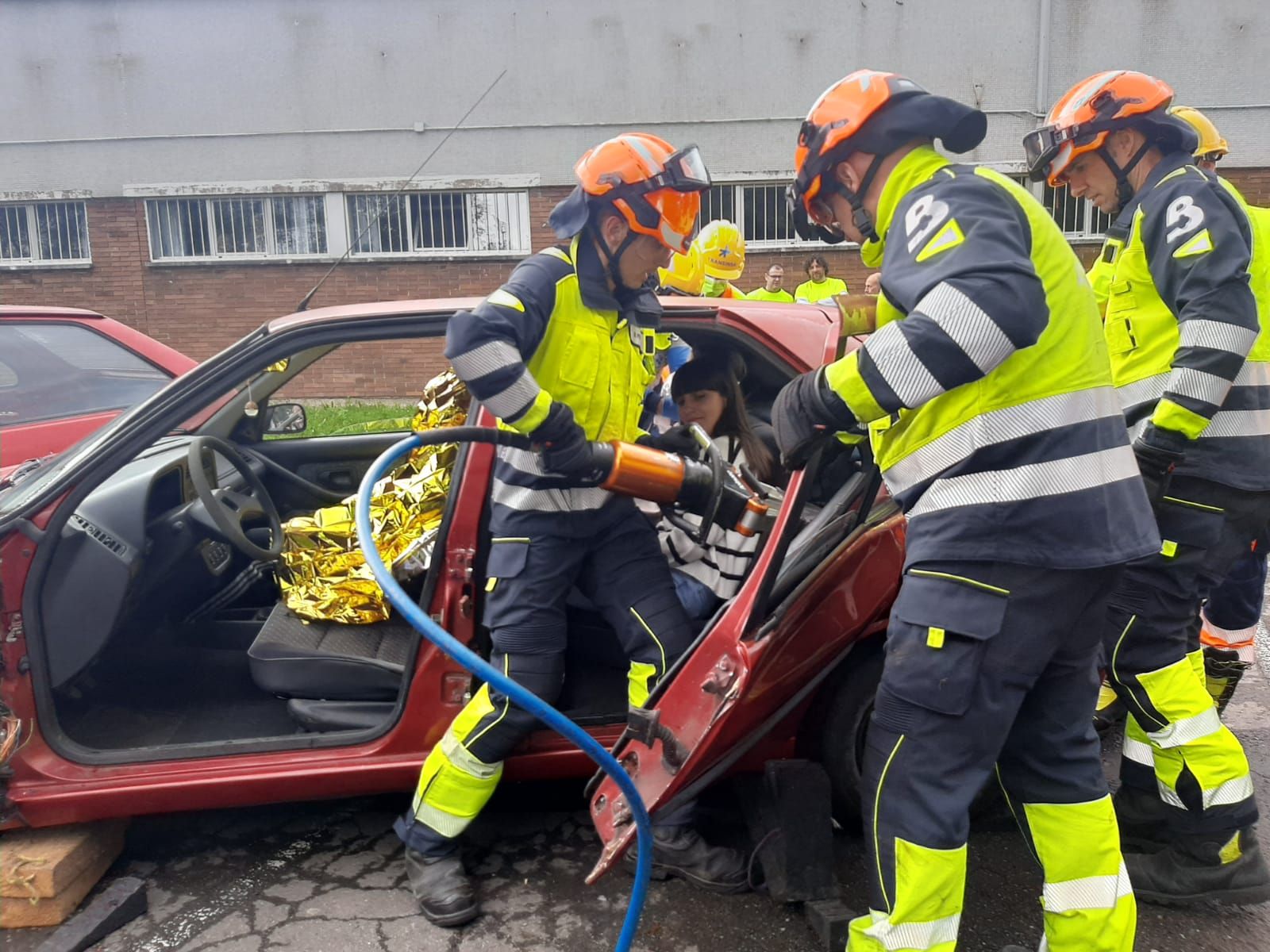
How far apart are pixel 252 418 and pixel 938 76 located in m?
10.3

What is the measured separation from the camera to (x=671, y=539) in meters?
2.85

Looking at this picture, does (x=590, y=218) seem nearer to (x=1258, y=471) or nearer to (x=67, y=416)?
(x=1258, y=471)

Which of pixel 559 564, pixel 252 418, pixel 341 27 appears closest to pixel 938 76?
pixel 341 27

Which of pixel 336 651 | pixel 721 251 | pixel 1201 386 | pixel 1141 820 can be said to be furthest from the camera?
pixel 721 251

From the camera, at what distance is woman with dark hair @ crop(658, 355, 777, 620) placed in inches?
108

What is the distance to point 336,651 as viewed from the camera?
282 centimetres

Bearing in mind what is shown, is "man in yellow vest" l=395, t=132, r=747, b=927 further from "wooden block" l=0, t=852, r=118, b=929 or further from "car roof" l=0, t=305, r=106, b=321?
"car roof" l=0, t=305, r=106, b=321

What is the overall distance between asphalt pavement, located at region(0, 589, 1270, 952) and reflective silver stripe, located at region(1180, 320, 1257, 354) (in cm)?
139

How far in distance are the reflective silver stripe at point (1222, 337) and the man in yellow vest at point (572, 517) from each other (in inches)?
53.4

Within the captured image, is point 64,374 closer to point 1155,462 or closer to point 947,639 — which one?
point 947,639

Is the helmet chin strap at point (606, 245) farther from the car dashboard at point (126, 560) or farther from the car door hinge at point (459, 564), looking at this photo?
the car dashboard at point (126, 560)

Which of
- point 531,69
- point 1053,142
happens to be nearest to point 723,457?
point 1053,142

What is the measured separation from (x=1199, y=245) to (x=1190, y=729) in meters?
1.26

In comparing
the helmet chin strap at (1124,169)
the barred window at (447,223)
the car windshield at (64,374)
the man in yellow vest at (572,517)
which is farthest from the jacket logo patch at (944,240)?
the barred window at (447,223)
